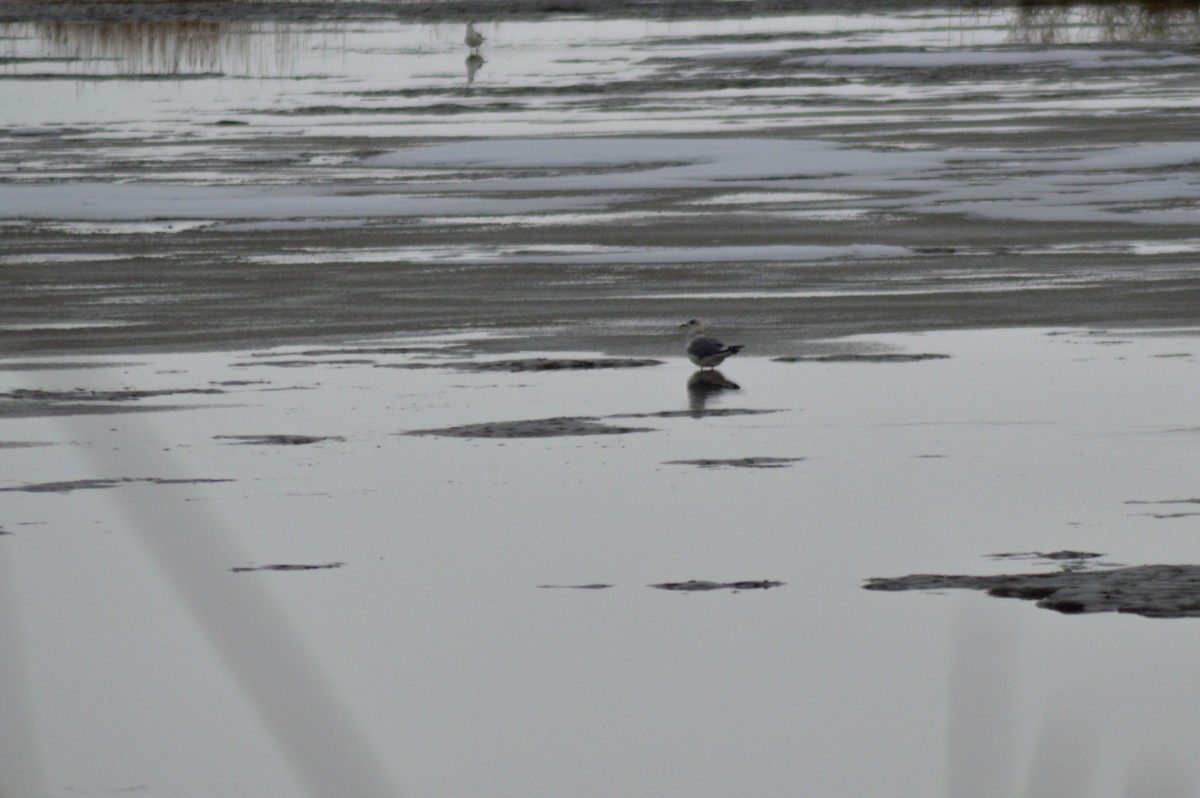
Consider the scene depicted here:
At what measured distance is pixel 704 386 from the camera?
415 inches

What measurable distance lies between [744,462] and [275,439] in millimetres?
1862

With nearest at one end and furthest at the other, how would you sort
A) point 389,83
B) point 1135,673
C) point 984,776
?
point 984,776 < point 1135,673 < point 389,83

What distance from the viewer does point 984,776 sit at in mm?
4785

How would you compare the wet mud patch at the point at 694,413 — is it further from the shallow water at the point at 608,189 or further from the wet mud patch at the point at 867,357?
the shallow water at the point at 608,189

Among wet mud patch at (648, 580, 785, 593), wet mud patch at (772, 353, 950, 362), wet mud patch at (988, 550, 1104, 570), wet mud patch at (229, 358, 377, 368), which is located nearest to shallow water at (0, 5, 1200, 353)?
wet mud patch at (772, 353, 950, 362)

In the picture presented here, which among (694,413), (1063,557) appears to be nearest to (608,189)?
(694,413)

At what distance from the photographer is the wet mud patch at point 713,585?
22.7 feet

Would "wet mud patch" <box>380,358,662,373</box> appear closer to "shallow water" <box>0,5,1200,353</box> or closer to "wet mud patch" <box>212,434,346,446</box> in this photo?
"shallow water" <box>0,5,1200,353</box>

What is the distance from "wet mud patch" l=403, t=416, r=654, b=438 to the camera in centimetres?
938

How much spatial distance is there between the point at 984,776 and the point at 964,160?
15.7m

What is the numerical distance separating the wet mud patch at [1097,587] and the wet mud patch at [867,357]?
4.19 meters

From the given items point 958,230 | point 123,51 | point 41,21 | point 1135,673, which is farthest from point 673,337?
point 41,21

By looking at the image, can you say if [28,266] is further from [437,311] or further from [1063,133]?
[1063,133]

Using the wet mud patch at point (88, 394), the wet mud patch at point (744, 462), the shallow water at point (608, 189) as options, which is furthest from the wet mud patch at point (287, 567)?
the shallow water at point (608, 189)
